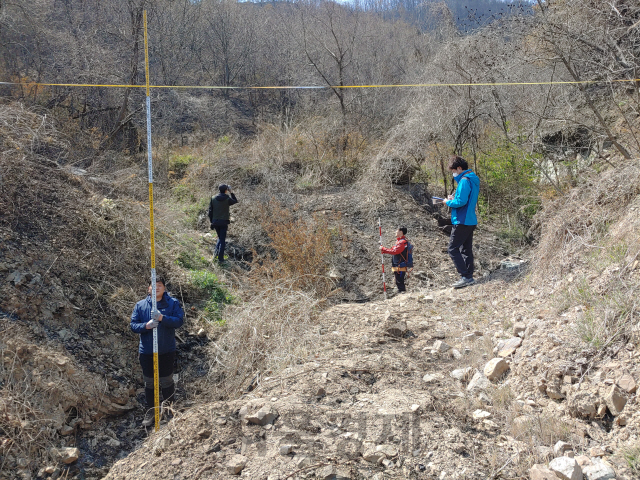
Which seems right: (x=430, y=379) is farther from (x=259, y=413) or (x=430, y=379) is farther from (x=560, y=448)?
(x=259, y=413)

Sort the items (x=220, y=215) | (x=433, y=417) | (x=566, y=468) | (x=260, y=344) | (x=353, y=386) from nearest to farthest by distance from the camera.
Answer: (x=566, y=468)
(x=433, y=417)
(x=353, y=386)
(x=260, y=344)
(x=220, y=215)

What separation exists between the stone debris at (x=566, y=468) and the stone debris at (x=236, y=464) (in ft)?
6.62

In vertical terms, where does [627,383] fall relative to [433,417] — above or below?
above

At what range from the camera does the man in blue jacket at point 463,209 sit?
6.64 metres

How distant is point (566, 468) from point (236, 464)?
212 centimetres

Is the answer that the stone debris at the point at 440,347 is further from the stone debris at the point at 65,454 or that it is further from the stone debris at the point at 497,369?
the stone debris at the point at 65,454

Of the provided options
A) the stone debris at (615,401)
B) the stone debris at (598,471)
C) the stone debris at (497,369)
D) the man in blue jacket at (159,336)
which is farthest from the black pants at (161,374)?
the stone debris at (615,401)

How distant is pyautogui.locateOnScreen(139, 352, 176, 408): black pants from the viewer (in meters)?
5.13

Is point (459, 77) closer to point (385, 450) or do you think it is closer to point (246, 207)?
point (246, 207)

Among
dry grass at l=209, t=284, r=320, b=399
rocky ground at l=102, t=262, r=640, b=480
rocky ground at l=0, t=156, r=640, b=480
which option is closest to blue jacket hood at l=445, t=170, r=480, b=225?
rocky ground at l=0, t=156, r=640, b=480

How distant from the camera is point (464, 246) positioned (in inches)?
276

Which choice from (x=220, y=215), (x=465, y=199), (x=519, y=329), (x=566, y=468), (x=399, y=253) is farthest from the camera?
(x=220, y=215)

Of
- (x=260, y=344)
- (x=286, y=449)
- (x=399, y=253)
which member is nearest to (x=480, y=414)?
(x=286, y=449)

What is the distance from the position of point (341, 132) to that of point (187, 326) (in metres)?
9.62
